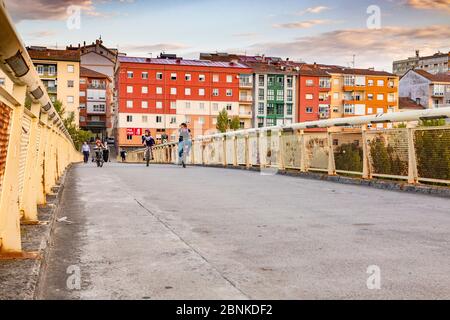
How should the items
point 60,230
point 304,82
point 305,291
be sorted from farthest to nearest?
point 304,82 → point 60,230 → point 305,291

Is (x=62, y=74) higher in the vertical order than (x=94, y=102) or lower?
higher

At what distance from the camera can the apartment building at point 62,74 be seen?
105250 mm

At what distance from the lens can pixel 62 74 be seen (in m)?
106

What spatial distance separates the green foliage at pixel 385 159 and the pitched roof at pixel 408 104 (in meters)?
111

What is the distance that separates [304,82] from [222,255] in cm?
10885

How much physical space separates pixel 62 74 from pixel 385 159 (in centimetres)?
10006

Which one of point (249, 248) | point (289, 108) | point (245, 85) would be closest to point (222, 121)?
point (245, 85)

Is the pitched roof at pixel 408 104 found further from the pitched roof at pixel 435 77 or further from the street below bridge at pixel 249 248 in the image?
the street below bridge at pixel 249 248

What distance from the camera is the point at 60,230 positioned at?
19.7 feet

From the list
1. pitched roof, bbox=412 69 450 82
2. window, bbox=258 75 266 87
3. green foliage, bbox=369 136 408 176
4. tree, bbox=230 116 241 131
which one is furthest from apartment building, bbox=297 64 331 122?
green foliage, bbox=369 136 408 176

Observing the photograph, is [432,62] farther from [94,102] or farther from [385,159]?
[385,159]

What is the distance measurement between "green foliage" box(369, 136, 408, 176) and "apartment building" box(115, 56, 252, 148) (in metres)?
85.4
